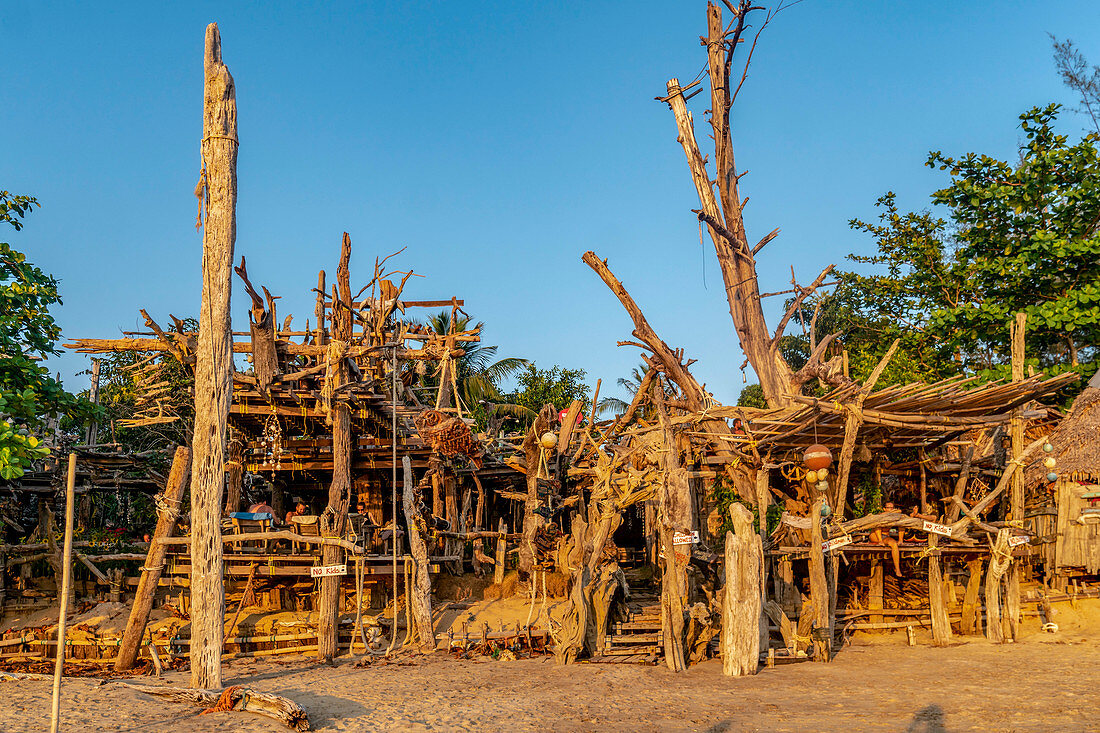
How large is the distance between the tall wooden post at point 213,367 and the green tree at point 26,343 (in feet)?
8.37

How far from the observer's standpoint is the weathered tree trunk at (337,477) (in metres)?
13.2

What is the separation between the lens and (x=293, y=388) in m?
14.6

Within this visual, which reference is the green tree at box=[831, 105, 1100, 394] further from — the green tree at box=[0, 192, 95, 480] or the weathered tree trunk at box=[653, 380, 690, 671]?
the green tree at box=[0, 192, 95, 480]

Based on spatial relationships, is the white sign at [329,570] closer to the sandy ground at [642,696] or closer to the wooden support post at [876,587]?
the sandy ground at [642,696]

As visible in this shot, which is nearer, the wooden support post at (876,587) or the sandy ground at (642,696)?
the sandy ground at (642,696)

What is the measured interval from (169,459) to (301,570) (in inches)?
317

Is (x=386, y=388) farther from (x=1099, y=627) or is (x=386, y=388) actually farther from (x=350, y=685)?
(x=1099, y=627)

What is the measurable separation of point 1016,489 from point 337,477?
11.6m

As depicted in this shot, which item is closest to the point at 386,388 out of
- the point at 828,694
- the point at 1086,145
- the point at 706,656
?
the point at 706,656

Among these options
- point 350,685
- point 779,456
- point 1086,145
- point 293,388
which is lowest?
point 350,685

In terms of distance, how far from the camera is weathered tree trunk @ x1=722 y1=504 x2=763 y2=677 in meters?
11.5

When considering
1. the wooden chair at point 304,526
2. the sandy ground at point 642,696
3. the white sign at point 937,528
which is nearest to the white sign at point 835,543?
the white sign at point 937,528

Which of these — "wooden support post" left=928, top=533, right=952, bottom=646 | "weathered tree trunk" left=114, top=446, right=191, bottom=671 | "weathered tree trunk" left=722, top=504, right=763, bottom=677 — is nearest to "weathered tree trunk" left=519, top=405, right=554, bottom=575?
"weathered tree trunk" left=722, top=504, right=763, bottom=677

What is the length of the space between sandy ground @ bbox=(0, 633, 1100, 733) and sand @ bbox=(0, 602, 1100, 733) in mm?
23
